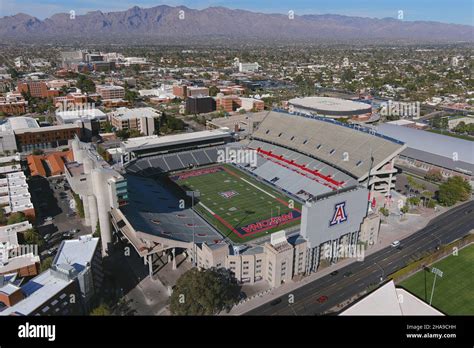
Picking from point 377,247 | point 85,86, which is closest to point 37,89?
point 85,86

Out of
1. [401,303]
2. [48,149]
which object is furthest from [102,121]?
[401,303]

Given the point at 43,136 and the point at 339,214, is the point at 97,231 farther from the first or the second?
the point at 43,136

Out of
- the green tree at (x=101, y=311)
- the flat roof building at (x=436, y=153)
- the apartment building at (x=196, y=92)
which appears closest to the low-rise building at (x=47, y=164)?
the green tree at (x=101, y=311)

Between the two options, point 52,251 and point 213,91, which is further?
point 213,91

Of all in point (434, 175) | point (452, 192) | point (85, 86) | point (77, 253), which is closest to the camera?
point (77, 253)

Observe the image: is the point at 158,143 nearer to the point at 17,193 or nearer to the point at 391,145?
the point at 17,193

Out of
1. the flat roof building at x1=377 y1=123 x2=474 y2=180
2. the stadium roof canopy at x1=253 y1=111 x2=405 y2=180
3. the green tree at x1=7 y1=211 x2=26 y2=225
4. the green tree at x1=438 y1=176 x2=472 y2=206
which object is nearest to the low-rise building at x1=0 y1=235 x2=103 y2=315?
the green tree at x1=7 y1=211 x2=26 y2=225
